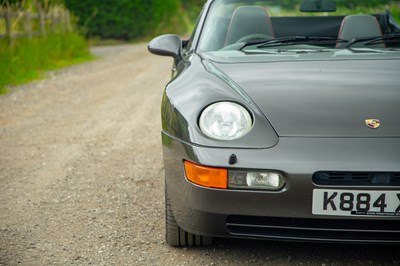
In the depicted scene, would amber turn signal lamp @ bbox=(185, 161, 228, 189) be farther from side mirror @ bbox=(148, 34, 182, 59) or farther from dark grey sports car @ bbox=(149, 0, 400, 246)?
side mirror @ bbox=(148, 34, 182, 59)

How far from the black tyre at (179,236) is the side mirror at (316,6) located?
1.96 meters

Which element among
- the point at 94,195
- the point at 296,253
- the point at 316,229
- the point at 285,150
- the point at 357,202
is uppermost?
the point at 285,150

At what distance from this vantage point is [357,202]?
97.3 inches

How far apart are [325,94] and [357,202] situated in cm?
55

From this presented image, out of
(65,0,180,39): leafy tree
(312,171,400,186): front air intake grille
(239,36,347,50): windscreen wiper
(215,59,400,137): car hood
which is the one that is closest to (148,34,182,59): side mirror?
(239,36,347,50): windscreen wiper

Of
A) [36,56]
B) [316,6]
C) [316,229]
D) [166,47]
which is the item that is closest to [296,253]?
[316,229]

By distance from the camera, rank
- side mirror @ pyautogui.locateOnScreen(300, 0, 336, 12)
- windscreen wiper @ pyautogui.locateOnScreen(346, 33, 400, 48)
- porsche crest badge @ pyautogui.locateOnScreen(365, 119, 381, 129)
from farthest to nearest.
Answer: side mirror @ pyautogui.locateOnScreen(300, 0, 336, 12) < windscreen wiper @ pyautogui.locateOnScreen(346, 33, 400, 48) < porsche crest badge @ pyautogui.locateOnScreen(365, 119, 381, 129)

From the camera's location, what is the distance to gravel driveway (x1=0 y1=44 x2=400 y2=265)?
2984 mm

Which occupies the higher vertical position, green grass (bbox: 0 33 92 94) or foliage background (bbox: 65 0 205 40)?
green grass (bbox: 0 33 92 94)

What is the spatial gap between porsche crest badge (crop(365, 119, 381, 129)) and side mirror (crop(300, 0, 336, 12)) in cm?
182

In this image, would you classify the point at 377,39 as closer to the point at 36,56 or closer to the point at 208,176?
the point at 208,176

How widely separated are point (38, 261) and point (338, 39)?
2.11 metres

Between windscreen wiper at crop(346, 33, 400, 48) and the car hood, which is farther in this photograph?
windscreen wiper at crop(346, 33, 400, 48)

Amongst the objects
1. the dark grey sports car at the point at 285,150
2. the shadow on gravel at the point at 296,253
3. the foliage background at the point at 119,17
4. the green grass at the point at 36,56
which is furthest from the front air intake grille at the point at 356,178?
the foliage background at the point at 119,17
